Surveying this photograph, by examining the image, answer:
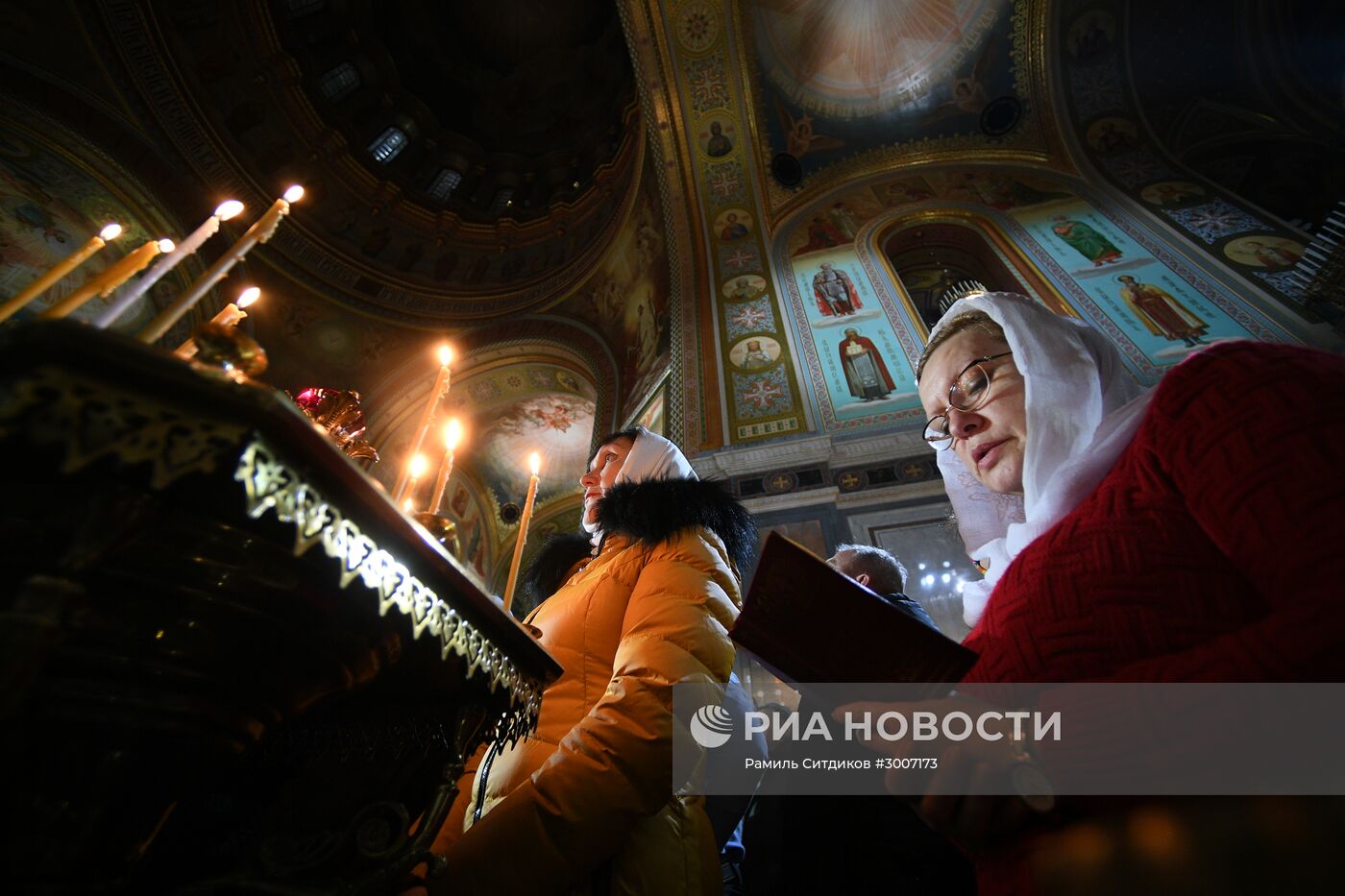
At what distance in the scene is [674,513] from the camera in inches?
59.1

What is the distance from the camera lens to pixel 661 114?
6.76 meters

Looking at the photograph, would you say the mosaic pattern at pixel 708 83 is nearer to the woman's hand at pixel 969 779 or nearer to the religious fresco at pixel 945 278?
the religious fresco at pixel 945 278

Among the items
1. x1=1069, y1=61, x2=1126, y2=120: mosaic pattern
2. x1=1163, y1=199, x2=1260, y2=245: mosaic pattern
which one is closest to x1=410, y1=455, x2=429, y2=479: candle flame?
x1=1163, y1=199, x2=1260, y2=245: mosaic pattern

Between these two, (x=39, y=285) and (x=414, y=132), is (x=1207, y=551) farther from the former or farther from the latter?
(x=414, y=132)

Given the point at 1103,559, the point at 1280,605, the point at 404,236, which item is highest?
the point at 404,236

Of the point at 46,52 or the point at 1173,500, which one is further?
the point at 46,52

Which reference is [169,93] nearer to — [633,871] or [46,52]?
[46,52]

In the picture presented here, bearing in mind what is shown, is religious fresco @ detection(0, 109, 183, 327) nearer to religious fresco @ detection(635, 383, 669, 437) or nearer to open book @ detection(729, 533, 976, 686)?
religious fresco @ detection(635, 383, 669, 437)

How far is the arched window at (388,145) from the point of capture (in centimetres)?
1007

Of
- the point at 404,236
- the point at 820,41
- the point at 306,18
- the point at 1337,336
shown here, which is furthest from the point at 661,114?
the point at 306,18

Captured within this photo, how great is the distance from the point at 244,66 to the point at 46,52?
7.45 ft

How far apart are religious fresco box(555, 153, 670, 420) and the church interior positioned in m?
0.08

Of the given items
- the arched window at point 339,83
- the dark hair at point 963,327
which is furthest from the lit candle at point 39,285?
the arched window at point 339,83

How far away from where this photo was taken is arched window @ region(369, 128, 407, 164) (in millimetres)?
10070
